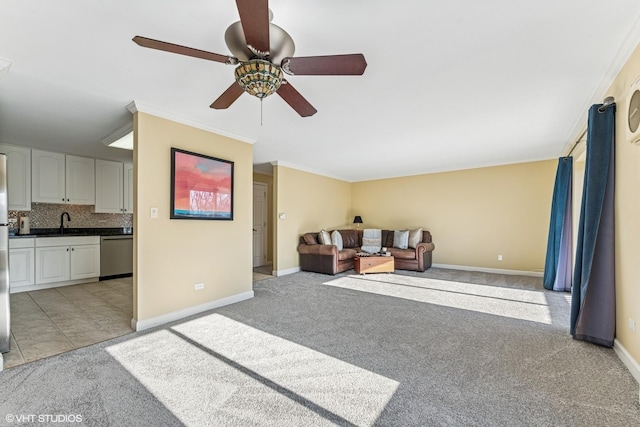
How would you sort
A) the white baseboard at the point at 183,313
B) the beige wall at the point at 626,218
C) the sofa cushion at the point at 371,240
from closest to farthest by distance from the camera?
the beige wall at the point at 626,218 < the white baseboard at the point at 183,313 < the sofa cushion at the point at 371,240

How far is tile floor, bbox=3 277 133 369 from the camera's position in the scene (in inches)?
98.3

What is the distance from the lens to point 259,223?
7176 millimetres

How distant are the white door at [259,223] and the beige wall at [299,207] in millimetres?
1295

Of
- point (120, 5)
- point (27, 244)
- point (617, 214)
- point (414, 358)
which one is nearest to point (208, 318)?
point (414, 358)

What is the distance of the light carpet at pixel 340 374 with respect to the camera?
5.38 ft

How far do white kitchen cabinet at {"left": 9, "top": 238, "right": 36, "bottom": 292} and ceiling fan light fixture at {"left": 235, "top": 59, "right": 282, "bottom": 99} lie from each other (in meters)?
5.25

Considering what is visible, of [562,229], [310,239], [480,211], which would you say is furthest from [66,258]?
[562,229]

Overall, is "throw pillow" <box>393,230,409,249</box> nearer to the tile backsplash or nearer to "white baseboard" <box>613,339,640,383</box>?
"white baseboard" <box>613,339,640,383</box>

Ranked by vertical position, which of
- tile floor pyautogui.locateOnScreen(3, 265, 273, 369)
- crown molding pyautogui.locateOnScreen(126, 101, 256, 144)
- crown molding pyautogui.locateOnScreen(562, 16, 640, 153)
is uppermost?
crown molding pyautogui.locateOnScreen(562, 16, 640, 153)

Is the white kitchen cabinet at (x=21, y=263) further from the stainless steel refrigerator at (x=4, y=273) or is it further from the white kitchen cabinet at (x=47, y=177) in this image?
the stainless steel refrigerator at (x=4, y=273)

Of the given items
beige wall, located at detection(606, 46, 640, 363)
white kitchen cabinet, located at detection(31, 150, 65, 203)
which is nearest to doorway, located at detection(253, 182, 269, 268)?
white kitchen cabinet, located at detection(31, 150, 65, 203)

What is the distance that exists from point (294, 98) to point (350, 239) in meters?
5.46

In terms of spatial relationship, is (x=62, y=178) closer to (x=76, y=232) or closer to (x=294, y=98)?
(x=76, y=232)

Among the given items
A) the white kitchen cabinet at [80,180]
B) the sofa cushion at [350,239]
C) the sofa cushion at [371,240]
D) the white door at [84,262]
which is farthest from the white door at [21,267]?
the sofa cushion at [371,240]
